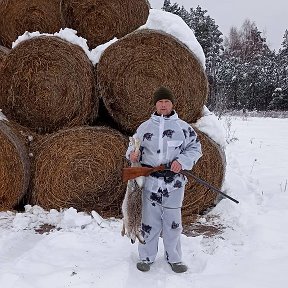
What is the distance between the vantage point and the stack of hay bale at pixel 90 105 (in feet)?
15.2

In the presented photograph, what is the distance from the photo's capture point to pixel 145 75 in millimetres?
4715

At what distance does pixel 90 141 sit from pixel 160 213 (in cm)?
150

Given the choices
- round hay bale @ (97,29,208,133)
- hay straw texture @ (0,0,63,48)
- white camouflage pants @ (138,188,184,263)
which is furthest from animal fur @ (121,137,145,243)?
hay straw texture @ (0,0,63,48)

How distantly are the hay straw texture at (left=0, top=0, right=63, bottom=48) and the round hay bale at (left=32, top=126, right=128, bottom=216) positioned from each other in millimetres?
1346

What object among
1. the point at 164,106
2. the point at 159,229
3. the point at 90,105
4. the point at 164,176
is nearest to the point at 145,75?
the point at 90,105

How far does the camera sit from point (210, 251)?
3764 mm

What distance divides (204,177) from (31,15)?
2613 millimetres

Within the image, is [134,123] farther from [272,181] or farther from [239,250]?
[272,181]

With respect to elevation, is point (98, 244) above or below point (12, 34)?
below

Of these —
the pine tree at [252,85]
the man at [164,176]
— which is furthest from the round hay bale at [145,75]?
the pine tree at [252,85]

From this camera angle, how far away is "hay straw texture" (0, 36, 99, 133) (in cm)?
467

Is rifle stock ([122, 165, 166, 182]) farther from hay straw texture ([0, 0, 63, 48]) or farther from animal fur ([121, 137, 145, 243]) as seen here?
hay straw texture ([0, 0, 63, 48])

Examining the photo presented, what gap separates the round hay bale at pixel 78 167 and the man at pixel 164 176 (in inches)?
51.3

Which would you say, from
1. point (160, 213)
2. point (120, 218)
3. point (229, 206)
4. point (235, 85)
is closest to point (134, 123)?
point (120, 218)
